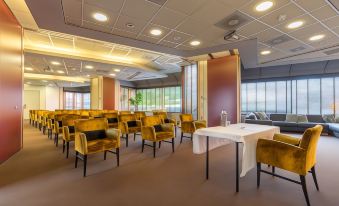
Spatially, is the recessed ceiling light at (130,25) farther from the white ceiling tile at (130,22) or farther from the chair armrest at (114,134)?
the chair armrest at (114,134)

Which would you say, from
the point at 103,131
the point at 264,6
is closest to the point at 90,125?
the point at 103,131

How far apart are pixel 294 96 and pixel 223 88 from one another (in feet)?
16.2

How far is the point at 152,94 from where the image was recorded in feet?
48.2

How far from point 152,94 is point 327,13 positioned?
12.0 m

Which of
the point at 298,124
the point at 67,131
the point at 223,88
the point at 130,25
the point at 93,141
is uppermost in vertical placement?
the point at 130,25

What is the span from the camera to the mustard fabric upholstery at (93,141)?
10.1ft

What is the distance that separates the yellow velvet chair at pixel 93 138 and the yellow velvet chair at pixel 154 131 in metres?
0.89

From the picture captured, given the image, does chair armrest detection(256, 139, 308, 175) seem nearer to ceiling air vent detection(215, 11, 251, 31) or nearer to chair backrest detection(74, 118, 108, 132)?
ceiling air vent detection(215, 11, 251, 31)

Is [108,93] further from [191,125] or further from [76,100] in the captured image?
[191,125]

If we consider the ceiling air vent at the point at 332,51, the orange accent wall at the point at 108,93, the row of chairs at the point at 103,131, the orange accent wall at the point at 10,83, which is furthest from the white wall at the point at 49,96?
the ceiling air vent at the point at 332,51

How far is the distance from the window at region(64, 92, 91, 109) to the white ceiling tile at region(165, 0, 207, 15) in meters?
15.2

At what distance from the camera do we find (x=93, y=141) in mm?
3385

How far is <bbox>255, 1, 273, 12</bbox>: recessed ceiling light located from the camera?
3.28m

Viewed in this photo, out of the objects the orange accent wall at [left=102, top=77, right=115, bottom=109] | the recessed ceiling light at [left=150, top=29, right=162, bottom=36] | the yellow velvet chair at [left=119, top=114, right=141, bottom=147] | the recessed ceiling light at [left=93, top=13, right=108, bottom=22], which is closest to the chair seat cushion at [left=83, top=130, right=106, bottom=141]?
the yellow velvet chair at [left=119, top=114, right=141, bottom=147]
